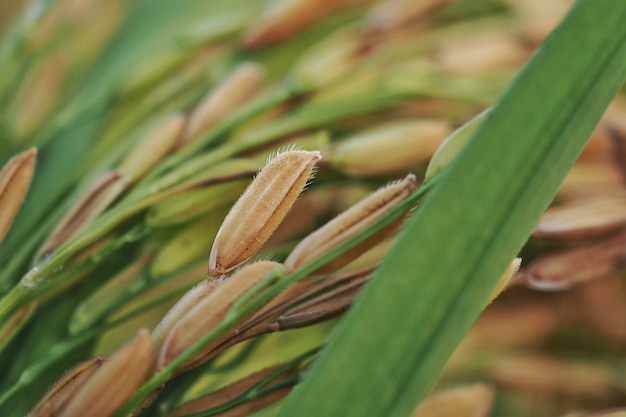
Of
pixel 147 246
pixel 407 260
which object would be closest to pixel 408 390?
pixel 407 260

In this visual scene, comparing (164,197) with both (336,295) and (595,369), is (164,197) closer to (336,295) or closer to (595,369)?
(336,295)

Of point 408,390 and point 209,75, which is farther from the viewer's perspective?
point 209,75

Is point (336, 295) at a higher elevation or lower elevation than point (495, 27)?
lower
